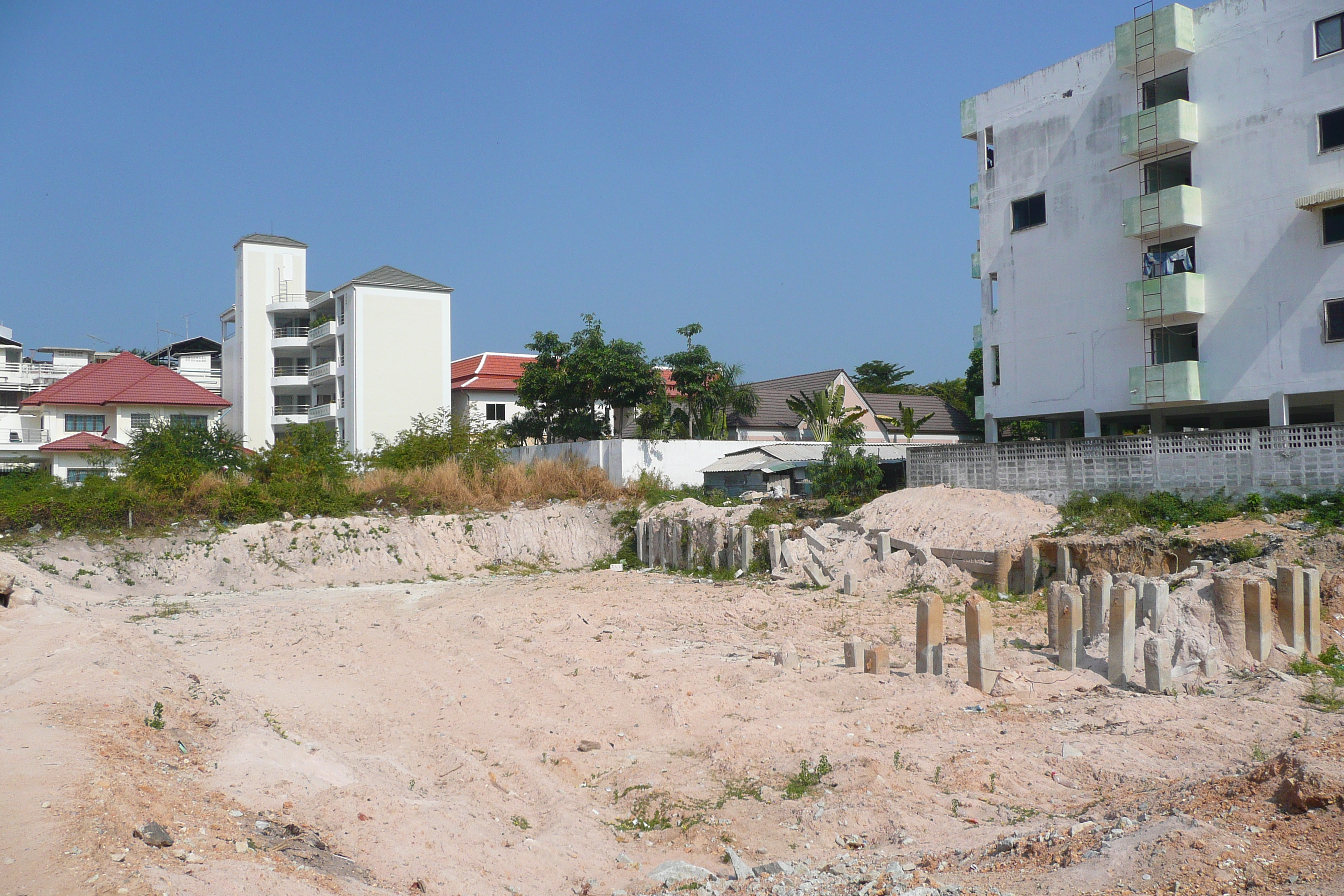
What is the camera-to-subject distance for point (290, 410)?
5028 centimetres

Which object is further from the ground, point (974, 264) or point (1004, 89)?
point (1004, 89)

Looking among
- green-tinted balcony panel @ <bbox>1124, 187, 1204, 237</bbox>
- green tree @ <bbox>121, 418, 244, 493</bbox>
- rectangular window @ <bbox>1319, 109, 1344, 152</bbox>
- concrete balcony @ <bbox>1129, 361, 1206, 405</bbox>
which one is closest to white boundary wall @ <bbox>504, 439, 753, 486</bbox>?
green tree @ <bbox>121, 418, 244, 493</bbox>

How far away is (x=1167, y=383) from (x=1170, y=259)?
321 cm

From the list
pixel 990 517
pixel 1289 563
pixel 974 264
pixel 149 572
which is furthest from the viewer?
pixel 974 264

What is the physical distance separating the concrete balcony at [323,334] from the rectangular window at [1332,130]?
39.4 metres

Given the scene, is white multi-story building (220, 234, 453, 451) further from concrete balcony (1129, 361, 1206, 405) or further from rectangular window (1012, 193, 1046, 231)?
concrete balcony (1129, 361, 1206, 405)

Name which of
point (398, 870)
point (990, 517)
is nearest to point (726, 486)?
point (990, 517)

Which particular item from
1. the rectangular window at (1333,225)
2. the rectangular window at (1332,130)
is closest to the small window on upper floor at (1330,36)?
the rectangular window at (1332,130)

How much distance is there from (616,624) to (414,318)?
3240 cm

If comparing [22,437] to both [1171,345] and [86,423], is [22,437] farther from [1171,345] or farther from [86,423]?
[1171,345]

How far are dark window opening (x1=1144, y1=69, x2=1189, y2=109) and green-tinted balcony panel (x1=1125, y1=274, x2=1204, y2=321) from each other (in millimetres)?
4711

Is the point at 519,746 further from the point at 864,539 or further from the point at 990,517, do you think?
the point at 990,517

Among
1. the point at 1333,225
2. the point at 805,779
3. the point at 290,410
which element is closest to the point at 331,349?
the point at 290,410

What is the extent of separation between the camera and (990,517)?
65.5 ft
